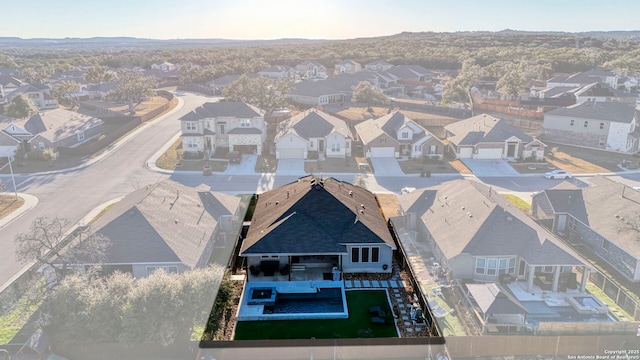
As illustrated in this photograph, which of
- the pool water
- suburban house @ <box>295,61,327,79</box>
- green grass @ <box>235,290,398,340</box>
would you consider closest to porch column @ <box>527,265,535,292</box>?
green grass @ <box>235,290,398,340</box>

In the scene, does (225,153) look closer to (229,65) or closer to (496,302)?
(496,302)

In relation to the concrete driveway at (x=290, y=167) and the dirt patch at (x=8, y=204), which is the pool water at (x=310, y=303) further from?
the dirt patch at (x=8, y=204)

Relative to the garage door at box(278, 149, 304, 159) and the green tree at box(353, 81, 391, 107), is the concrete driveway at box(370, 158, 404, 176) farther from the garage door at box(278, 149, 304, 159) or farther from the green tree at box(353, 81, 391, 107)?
the green tree at box(353, 81, 391, 107)

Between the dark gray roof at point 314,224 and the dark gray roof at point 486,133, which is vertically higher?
the dark gray roof at point 486,133

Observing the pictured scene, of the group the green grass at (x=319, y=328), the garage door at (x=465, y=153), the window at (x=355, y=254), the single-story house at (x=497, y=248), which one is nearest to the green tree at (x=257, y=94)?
the garage door at (x=465, y=153)

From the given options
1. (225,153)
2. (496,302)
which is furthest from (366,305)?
(225,153)

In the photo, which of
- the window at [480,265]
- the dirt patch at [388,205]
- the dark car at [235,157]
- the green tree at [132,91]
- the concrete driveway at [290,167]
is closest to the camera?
the window at [480,265]

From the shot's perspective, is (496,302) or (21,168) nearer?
(496,302)
